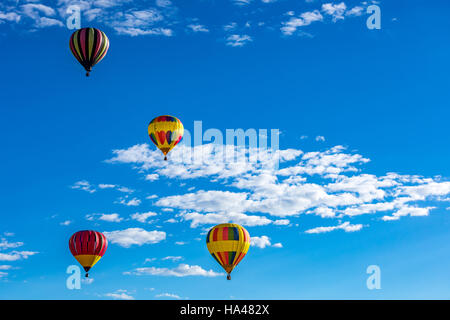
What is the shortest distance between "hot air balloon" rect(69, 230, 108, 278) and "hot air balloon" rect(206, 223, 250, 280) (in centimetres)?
1163

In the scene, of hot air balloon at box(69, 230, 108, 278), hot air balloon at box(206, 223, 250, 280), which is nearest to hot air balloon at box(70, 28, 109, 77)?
hot air balloon at box(69, 230, 108, 278)

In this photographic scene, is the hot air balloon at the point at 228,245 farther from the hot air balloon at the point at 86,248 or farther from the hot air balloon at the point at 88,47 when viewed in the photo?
the hot air balloon at the point at 88,47

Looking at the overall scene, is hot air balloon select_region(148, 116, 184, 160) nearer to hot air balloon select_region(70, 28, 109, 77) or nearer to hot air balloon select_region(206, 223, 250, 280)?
hot air balloon select_region(70, 28, 109, 77)

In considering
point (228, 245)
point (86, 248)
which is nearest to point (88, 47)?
point (86, 248)

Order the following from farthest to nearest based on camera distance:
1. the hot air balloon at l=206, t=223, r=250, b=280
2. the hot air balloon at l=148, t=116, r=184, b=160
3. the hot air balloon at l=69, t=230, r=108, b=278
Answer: the hot air balloon at l=148, t=116, r=184, b=160, the hot air balloon at l=69, t=230, r=108, b=278, the hot air balloon at l=206, t=223, r=250, b=280

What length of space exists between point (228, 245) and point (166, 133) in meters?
14.0

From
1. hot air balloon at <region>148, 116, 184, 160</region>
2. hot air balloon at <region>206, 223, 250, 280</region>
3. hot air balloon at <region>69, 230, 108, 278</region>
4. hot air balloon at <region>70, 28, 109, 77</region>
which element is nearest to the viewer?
hot air balloon at <region>70, 28, 109, 77</region>

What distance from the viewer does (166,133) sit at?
7394cm

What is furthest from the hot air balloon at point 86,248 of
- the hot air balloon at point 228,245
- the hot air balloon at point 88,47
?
the hot air balloon at point 88,47

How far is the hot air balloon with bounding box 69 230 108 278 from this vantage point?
70062 millimetres

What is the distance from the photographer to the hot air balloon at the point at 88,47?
6912 centimetres

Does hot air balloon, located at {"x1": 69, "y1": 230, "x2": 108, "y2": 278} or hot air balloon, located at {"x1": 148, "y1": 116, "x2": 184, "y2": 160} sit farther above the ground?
hot air balloon, located at {"x1": 148, "y1": 116, "x2": 184, "y2": 160}

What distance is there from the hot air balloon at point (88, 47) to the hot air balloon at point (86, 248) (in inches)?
652
